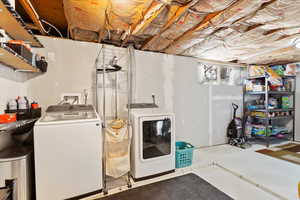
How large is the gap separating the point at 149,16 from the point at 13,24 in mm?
1441

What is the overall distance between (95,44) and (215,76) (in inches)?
118

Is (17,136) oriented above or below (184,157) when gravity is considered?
above

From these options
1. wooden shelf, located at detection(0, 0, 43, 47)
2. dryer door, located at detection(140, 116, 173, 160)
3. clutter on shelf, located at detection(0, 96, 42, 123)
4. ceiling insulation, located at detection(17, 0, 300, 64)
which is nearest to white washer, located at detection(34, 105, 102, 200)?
clutter on shelf, located at detection(0, 96, 42, 123)

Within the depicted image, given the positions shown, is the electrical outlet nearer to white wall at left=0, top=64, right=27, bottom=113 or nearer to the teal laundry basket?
white wall at left=0, top=64, right=27, bottom=113

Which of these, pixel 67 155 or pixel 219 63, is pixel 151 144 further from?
pixel 219 63

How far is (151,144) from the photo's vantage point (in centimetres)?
229

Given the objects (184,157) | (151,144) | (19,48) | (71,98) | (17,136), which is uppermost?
(19,48)

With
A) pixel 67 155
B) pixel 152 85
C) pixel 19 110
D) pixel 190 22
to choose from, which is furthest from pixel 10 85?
pixel 190 22

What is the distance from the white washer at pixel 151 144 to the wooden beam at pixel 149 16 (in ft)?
4.19

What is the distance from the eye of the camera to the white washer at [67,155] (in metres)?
1.58

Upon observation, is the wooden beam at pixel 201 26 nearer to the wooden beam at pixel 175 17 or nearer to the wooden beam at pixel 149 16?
the wooden beam at pixel 175 17

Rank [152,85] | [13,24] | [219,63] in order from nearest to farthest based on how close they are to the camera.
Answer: [13,24], [152,85], [219,63]

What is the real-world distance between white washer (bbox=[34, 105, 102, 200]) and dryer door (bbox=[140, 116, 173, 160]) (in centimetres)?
69

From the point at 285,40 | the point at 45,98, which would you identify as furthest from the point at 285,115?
the point at 45,98
